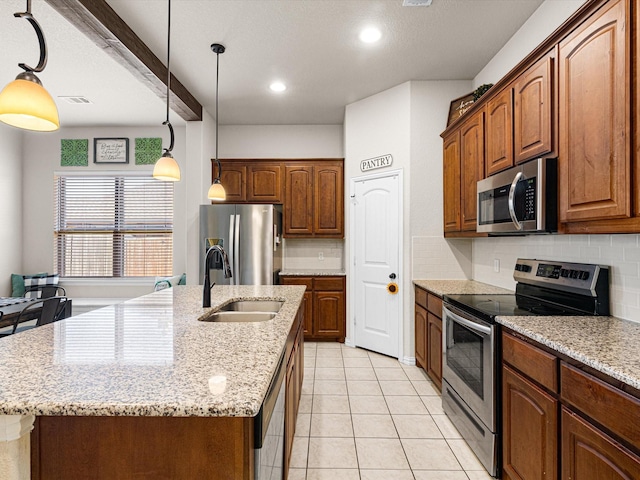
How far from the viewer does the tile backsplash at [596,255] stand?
1.77 m

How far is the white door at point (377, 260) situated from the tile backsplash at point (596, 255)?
106 centimetres

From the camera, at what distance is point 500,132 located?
246cm

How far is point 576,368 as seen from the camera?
1.32 meters

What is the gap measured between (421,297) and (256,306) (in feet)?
5.49

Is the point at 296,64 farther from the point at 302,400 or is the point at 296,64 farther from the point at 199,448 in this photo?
the point at 199,448

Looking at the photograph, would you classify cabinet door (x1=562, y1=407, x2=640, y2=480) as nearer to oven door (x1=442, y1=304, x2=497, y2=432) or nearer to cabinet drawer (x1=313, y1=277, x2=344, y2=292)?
oven door (x1=442, y1=304, x2=497, y2=432)

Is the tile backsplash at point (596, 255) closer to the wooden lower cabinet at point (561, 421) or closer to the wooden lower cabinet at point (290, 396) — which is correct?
the wooden lower cabinet at point (561, 421)

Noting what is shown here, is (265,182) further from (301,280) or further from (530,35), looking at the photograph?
(530,35)

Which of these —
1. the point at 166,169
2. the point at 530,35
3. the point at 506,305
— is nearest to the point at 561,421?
the point at 506,305

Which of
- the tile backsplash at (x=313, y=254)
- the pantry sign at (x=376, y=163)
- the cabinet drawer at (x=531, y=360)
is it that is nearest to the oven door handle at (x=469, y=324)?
the cabinet drawer at (x=531, y=360)

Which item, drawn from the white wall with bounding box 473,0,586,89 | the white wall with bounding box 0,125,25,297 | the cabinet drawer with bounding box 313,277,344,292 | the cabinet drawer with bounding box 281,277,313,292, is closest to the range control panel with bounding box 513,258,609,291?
the white wall with bounding box 473,0,586,89

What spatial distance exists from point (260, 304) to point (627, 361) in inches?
75.8

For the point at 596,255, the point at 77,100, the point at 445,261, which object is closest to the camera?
the point at 596,255

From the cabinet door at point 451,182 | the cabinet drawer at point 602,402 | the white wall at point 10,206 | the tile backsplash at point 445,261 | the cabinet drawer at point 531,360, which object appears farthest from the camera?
the white wall at point 10,206
